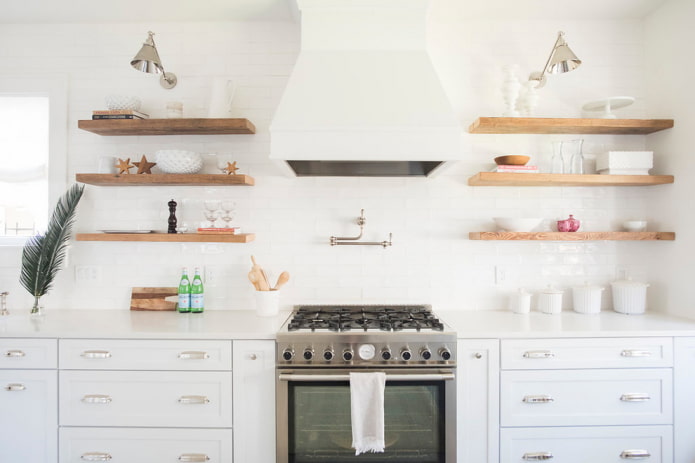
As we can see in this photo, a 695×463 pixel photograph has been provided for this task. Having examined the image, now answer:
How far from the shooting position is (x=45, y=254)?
261cm

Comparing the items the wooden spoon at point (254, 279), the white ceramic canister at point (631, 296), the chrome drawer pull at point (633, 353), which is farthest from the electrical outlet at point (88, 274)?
the white ceramic canister at point (631, 296)

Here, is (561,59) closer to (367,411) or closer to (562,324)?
(562,324)

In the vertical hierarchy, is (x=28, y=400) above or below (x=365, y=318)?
below

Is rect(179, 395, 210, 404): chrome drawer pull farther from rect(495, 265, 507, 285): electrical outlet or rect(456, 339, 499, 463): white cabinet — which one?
rect(495, 265, 507, 285): electrical outlet

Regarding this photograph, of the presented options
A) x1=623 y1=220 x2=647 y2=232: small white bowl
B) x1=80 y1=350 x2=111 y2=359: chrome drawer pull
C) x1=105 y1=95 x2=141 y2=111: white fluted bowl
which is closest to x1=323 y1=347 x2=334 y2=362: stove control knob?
x1=80 y1=350 x2=111 y2=359: chrome drawer pull

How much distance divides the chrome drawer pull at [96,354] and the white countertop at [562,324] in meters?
1.83

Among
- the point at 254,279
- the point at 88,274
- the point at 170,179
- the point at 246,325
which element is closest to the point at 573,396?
the point at 246,325

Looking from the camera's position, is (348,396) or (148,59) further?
(148,59)

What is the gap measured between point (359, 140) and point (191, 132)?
4.04 feet

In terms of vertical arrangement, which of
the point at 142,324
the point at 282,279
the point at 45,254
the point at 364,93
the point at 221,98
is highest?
the point at 221,98

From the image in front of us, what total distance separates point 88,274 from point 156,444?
4.27 feet

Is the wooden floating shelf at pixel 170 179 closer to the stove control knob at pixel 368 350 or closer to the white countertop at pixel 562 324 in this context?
the stove control knob at pixel 368 350

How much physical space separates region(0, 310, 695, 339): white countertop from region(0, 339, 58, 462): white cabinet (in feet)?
0.28

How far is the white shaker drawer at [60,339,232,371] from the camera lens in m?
2.18
